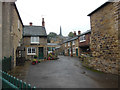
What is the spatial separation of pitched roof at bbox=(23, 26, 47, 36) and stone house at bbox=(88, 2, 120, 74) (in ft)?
41.8

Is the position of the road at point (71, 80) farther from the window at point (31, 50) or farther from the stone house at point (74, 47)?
the stone house at point (74, 47)

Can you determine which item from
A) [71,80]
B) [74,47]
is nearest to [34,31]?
[74,47]

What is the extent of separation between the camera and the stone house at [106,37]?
677 centimetres

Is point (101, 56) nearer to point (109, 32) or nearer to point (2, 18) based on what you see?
point (109, 32)

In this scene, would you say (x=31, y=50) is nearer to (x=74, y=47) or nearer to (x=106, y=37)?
(x=74, y=47)

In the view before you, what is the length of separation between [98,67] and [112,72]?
150 centimetres

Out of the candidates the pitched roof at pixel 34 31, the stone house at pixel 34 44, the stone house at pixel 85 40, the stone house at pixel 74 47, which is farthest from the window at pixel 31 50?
the stone house at pixel 74 47

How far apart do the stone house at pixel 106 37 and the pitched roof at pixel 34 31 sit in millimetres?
12729

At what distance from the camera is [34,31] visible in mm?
20125

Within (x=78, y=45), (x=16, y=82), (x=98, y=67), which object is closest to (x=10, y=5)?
(x=16, y=82)

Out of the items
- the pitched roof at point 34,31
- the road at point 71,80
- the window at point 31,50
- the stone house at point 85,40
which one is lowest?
the road at point 71,80

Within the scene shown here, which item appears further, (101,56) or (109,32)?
(101,56)

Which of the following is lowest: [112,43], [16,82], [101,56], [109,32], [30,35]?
[16,82]

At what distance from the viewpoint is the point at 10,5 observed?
9.73 m
